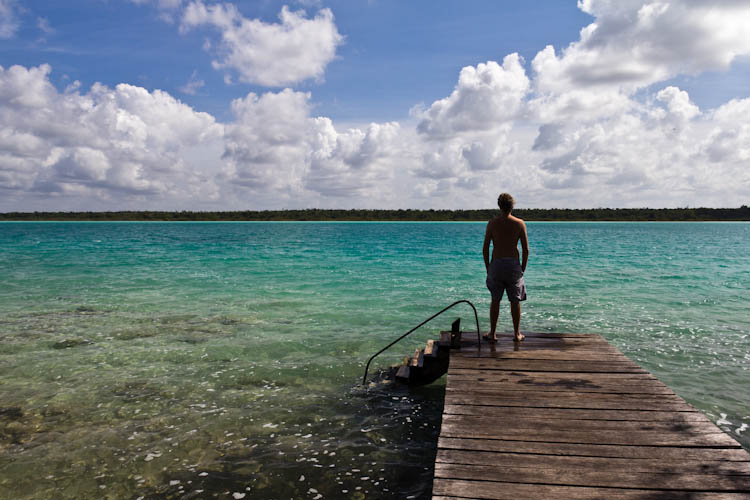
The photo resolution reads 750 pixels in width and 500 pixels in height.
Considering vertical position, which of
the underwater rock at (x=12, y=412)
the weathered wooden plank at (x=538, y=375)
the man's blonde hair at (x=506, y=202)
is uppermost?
the man's blonde hair at (x=506, y=202)

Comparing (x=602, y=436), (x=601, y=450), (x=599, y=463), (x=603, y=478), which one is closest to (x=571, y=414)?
(x=602, y=436)

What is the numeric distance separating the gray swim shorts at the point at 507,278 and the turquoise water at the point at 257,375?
2.34 m

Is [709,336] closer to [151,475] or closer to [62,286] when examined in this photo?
[151,475]

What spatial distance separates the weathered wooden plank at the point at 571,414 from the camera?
503 cm

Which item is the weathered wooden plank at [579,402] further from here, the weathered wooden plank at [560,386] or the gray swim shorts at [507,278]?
the gray swim shorts at [507,278]

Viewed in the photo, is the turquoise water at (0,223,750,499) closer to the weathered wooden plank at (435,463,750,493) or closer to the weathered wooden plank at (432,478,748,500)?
the weathered wooden plank at (435,463,750,493)

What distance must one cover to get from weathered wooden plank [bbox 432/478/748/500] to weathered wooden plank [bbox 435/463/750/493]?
61 mm

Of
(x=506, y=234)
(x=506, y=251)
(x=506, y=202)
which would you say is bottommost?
(x=506, y=251)

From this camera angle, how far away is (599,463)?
4094 millimetres

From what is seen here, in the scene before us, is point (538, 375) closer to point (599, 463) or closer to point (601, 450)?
point (601, 450)

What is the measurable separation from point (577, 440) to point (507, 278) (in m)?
3.47

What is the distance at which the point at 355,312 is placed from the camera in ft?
47.9

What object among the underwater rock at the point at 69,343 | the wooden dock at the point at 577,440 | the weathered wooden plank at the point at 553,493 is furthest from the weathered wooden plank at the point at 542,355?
the underwater rock at the point at 69,343

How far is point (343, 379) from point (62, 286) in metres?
17.7
